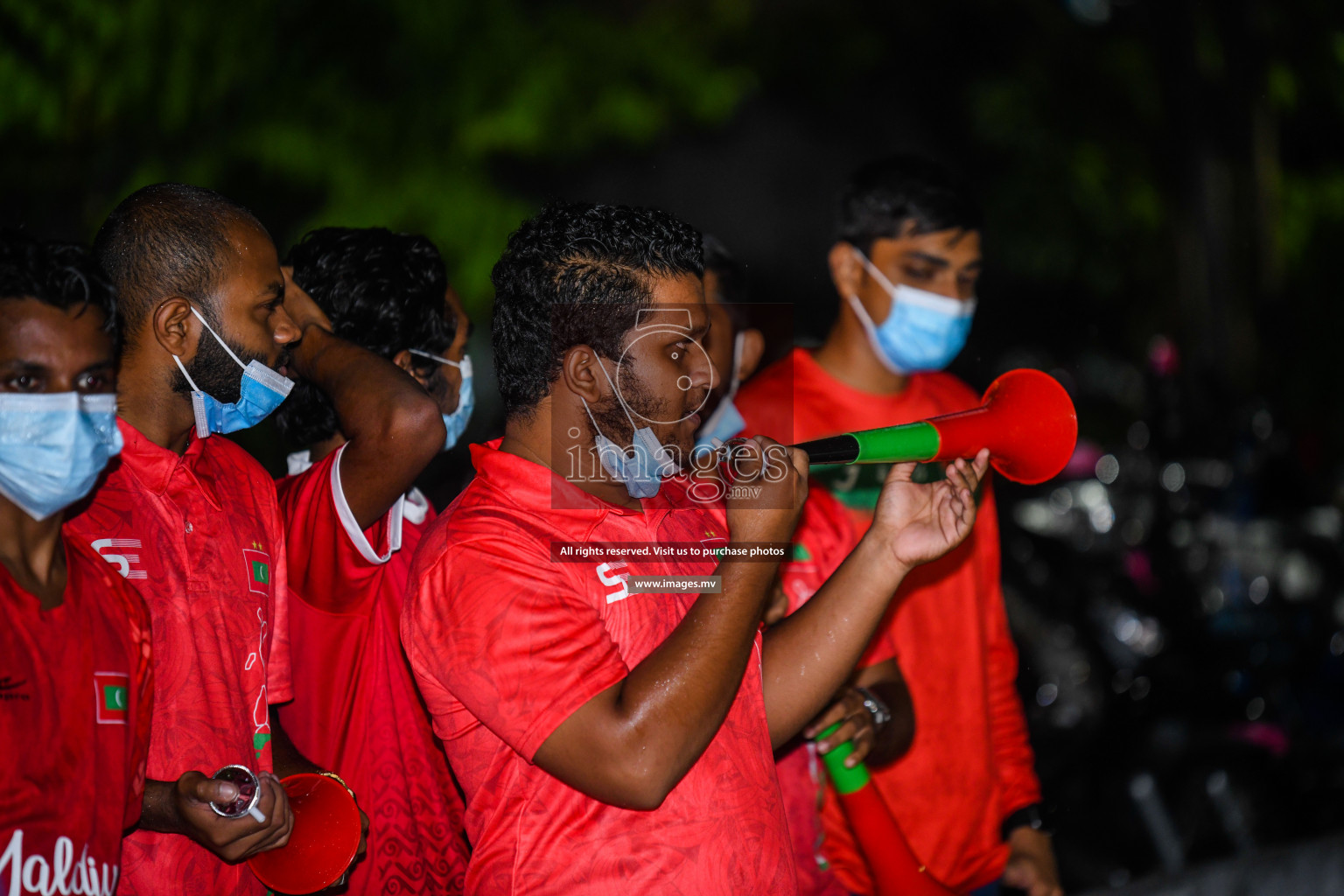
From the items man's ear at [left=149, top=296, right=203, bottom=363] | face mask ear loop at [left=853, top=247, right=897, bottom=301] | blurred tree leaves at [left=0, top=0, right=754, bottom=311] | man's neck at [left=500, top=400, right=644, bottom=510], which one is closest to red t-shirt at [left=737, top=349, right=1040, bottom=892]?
face mask ear loop at [left=853, top=247, right=897, bottom=301]

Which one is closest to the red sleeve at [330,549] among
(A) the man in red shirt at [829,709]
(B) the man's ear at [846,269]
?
(A) the man in red shirt at [829,709]

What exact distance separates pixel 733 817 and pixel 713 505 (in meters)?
0.59

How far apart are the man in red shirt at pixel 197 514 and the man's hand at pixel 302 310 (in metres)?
0.22

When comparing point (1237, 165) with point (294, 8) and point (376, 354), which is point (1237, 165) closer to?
point (294, 8)

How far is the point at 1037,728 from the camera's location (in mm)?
5523

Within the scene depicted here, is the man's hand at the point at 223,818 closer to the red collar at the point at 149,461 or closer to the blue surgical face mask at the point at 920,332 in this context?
the red collar at the point at 149,461

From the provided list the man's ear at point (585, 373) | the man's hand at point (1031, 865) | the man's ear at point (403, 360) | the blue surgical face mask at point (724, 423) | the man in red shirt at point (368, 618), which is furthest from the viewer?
the blue surgical face mask at point (724, 423)

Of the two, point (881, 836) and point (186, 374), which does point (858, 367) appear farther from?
point (186, 374)

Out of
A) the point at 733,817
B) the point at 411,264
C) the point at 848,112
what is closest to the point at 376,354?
the point at 411,264

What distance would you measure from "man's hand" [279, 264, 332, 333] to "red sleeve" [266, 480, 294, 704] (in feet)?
1.39

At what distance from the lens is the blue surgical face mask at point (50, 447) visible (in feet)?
5.77

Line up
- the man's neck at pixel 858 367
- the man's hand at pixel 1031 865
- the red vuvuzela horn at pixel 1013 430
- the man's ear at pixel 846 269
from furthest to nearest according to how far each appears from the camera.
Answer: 1. the man's ear at pixel 846 269
2. the man's neck at pixel 858 367
3. the man's hand at pixel 1031 865
4. the red vuvuzela horn at pixel 1013 430

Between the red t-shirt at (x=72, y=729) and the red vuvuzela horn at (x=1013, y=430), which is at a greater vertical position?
the red vuvuzela horn at (x=1013, y=430)

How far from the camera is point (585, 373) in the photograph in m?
1.90
